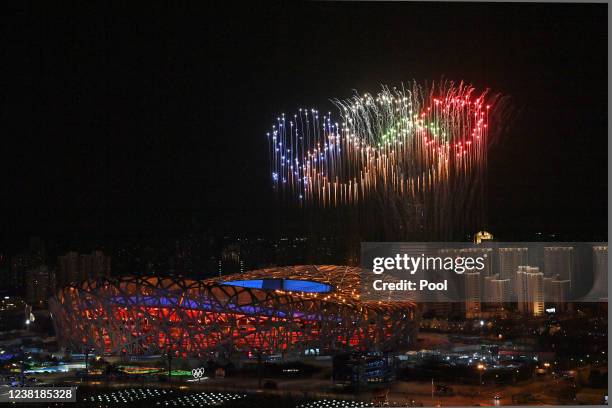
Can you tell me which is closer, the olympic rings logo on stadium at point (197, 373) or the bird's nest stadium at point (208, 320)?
the olympic rings logo on stadium at point (197, 373)

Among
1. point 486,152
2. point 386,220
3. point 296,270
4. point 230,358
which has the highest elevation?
point 486,152

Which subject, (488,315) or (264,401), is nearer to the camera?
(264,401)

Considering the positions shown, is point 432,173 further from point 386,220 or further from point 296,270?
point 296,270

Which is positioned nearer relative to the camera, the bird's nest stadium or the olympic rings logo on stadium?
the olympic rings logo on stadium

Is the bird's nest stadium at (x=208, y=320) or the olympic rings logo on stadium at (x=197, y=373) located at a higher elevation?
the bird's nest stadium at (x=208, y=320)

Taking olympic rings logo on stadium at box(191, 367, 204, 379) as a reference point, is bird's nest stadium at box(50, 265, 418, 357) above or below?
above

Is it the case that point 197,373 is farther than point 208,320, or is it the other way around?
point 208,320

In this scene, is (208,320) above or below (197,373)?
above

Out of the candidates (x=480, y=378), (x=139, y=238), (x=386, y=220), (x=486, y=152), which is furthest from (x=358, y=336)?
(x=139, y=238)
